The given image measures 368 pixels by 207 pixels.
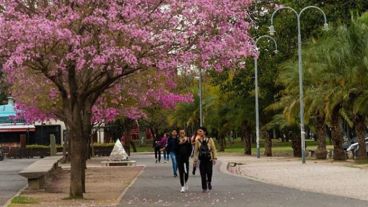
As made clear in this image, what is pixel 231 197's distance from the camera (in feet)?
54.7

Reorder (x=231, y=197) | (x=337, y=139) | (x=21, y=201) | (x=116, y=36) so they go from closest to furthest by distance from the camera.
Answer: (x=116, y=36) → (x=231, y=197) → (x=21, y=201) → (x=337, y=139)

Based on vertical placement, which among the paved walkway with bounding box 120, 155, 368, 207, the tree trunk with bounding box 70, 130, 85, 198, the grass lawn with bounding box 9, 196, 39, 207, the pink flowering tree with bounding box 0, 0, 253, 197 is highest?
the pink flowering tree with bounding box 0, 0, 253, 197

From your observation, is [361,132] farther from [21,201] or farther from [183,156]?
[21,201]

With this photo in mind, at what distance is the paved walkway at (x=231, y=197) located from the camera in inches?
586

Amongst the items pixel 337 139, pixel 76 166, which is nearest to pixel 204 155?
pixel 76 166

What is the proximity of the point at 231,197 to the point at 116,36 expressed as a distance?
14.5ft

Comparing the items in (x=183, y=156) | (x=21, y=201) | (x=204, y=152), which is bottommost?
(x=21, y=201)

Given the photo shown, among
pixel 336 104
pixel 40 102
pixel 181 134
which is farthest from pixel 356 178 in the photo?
Answer: pixel 40 102

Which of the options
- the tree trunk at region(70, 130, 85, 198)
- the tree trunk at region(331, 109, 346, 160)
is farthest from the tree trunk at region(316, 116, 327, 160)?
the tree trunk at region(70, 130, 85, 198)

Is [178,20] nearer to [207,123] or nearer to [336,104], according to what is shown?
[336,104]

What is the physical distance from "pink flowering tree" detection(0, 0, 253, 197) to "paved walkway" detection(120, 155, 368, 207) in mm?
2134

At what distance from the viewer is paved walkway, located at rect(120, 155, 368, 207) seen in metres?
14.9

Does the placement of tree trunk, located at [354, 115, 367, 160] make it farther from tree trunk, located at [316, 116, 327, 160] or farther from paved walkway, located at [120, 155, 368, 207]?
paved walkway, located at [120, 155, 368, 207]

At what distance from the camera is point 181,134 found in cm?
2056
